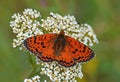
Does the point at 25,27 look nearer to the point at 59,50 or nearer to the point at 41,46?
the point at 41,46

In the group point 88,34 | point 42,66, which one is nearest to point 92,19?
point 88,34

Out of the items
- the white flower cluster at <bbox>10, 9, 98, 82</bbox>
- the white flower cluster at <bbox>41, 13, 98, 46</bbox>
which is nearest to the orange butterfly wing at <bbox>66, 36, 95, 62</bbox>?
the white flower cluster at <bbox>10, 9, 98, 82</bbox>

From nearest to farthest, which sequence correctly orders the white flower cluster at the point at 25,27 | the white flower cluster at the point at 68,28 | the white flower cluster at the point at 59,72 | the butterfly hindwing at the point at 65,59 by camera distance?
the butterfly hindwing at the point at 65,59, the white flower cluster at the point at 59,72, the white flower cluster at the point at 25,27, the white flower cluster at the point at 68,28

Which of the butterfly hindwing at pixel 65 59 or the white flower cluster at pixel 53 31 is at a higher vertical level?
the white flower cluster at pixel 53 31

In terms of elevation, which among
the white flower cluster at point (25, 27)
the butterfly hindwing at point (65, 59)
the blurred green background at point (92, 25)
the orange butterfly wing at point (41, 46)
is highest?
the blurred green background at point (92, 25)

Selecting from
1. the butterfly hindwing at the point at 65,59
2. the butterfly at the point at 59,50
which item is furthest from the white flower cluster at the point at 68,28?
the butterfly hindwing at the point at 65,59

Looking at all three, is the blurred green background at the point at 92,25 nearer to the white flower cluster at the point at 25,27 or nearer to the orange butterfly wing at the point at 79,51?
the white flower cluster at the point at 25,27

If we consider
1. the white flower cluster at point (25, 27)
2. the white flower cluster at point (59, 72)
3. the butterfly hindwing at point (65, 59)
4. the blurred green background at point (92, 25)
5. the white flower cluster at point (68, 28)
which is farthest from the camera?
the blurred green background at point (92, 25)

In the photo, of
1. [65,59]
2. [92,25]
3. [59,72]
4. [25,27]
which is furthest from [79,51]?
[92,25]
